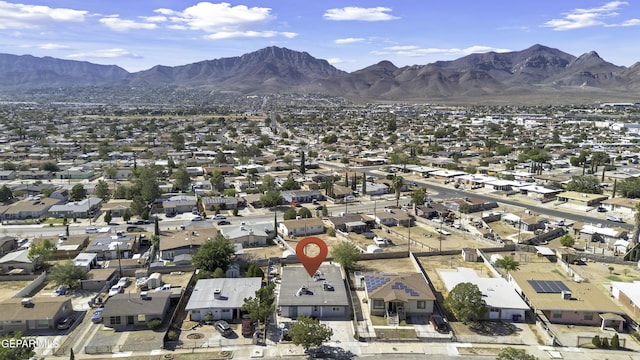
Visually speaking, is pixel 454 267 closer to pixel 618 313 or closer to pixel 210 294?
pixel 618 313

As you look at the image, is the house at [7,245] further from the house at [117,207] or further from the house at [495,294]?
the house at [495,294]

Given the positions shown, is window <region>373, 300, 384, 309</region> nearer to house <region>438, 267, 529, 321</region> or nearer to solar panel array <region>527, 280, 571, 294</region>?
house <region>438, 267, 529, 321</region>

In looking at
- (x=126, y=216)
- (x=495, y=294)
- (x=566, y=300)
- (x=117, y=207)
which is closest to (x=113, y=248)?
(x=126, y=216)

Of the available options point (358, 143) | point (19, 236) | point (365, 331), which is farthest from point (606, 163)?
point (19, 236)

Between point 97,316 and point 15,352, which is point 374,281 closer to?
point 97,316

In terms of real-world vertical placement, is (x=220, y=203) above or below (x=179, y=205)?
below

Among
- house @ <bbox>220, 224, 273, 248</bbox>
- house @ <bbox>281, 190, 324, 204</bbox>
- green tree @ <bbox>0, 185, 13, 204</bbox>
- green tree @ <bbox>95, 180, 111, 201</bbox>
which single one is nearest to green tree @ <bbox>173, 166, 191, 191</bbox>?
green tree @ <bbox>95, 180, 111, 201</bbox>
